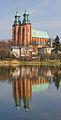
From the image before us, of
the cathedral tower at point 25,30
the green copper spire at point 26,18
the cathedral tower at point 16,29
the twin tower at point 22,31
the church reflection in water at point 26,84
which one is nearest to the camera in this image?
the church reflection in water at point 26,84

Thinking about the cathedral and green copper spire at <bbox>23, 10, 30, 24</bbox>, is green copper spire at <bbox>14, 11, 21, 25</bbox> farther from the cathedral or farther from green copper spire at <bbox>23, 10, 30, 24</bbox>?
green copper spire at <bbox>23, 10, 30, 24</bbox>

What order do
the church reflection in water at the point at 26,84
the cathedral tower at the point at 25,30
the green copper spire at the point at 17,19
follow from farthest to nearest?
the green copper spire at the point at 17,19
the cathedral tower at the point at 25,30
the church reflection in water at the point at 26,84

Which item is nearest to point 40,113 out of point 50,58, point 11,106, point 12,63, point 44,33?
point 11,106

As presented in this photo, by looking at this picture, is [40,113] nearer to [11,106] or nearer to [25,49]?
[11,106]

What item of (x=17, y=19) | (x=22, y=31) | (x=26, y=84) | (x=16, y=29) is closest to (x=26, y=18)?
(x=17, y=19)

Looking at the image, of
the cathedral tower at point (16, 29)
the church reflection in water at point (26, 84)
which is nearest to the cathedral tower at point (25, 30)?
the cathedral tower at point (16, 29)

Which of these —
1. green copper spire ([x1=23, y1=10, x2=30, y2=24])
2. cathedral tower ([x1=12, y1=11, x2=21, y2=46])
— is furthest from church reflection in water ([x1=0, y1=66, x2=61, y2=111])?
cathedral tower ([x1=12, y1=11, x2=21, y2=46])

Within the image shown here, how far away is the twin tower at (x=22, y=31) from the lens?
4990 inches

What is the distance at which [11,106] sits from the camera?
1528 cm

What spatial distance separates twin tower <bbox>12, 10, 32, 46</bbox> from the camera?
127 metres

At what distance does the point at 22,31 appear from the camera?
424ft

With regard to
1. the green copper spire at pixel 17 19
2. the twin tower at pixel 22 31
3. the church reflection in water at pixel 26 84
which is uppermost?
the green copper spire at pixel 17 19

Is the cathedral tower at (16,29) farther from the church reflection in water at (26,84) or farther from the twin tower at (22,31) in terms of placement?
the church reflection in water at (26,84)

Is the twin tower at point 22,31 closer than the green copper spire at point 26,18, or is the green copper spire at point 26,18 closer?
the green copper spire at point 26,18
